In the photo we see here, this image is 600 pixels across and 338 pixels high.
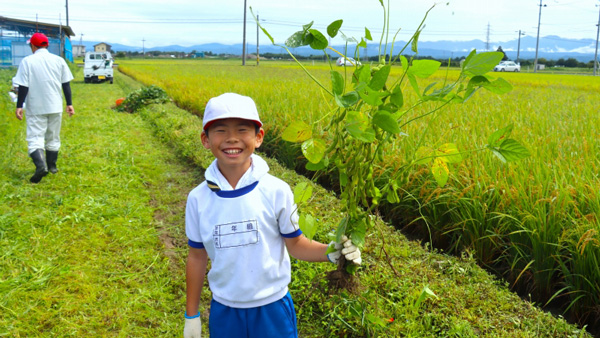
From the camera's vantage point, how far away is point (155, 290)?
2.83 m

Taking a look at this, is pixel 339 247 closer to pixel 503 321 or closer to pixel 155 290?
pixel 503 321

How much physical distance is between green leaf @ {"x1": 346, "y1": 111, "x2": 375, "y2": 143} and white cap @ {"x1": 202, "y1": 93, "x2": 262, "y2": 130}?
13.8 inches

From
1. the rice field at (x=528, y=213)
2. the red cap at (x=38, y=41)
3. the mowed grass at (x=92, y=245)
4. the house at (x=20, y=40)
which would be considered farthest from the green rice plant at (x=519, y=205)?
the house at (x=20, y=40)

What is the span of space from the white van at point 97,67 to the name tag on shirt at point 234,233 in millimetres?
20530

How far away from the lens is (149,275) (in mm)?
3020

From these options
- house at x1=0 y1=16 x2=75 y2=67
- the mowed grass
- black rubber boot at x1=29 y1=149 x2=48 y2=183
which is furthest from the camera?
house at x1=0 y1=16 x2=75 y2=67

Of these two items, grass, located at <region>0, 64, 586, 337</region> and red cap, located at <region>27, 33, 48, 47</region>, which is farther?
red cap, located at <region>27, 33, 48, 47</region>

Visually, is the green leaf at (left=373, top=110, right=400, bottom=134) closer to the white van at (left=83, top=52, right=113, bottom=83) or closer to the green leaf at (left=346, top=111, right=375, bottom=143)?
the green leaf at (left=346, top=111, right=375, bottom=143)

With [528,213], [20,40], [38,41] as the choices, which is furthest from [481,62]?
[20,40]

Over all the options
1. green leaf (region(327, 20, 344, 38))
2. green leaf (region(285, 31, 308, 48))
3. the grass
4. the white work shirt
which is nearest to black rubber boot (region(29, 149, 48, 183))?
the grass

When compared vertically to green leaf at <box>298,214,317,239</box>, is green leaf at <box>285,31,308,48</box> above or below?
above

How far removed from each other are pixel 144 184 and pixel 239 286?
3.80 metres

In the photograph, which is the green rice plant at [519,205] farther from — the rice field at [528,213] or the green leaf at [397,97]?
the green leaf at [397,97]

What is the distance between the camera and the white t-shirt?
151 cm
